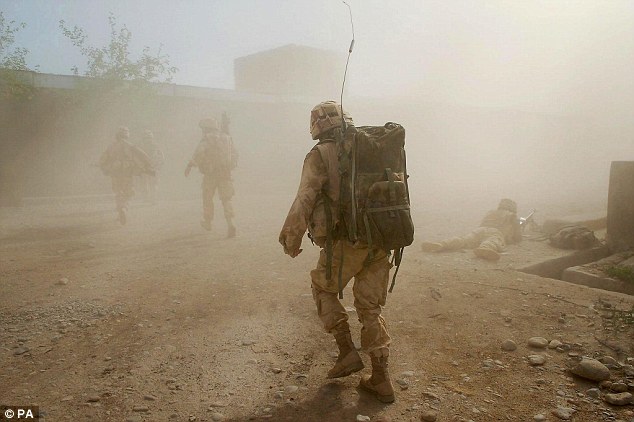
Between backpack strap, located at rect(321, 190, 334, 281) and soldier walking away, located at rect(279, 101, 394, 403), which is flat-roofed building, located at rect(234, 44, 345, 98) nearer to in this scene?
soldier walking away, located at rect(279, 101, 394, 403)

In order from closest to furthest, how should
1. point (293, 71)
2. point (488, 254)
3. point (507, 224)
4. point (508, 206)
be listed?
1. point (488, 254)
2. point (507, 224)
3. point (508, 206)
4. point (293, 71)

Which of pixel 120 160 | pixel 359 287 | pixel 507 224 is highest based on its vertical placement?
pixel 120 160

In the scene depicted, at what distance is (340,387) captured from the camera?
2719mm

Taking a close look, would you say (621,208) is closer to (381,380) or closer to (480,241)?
(480,241)

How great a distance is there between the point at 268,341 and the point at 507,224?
512 cm

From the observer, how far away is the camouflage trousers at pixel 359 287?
2633 mm

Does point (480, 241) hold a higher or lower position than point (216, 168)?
lower

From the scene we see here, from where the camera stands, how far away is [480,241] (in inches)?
261

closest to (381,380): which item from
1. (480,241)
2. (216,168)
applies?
(480,241)

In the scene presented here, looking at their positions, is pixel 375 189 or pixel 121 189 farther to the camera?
pixel 121 189

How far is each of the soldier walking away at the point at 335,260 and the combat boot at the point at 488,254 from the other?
3.56m

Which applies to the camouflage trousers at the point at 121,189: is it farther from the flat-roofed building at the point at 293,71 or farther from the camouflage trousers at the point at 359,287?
the flat-roofed building at the point at 293,71

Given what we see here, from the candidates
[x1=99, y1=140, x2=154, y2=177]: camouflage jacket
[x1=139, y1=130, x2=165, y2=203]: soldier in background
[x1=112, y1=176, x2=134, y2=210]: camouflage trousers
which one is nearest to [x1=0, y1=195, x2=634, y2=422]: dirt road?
[x1=112, y1=176, x2=134, y2=210]: camouflage trousers

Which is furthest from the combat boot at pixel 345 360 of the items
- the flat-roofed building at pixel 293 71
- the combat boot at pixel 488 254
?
the flat-roofed building at pixel 293 71
